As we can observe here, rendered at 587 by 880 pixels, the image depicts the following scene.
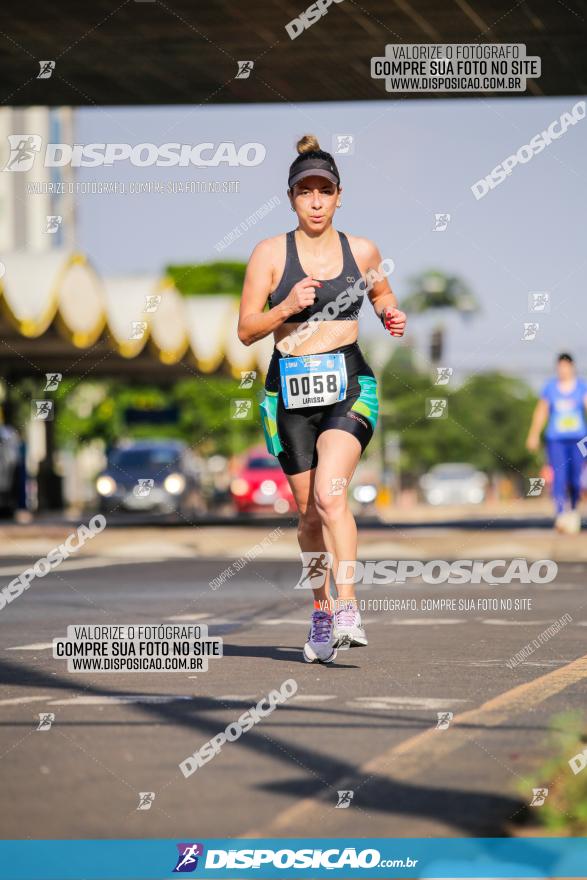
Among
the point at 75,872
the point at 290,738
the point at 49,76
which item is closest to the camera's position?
the point at 75,872

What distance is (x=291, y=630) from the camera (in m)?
8.88

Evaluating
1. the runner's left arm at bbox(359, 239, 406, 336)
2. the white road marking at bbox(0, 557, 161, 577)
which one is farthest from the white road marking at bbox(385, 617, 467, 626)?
the white road marking at bbox(0, 557, 161, 577)

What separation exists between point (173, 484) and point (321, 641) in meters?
27.5

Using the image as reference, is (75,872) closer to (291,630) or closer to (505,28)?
(291,630)

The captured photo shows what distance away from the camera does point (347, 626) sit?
704 centimetres

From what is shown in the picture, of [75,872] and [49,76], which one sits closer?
[75,872]

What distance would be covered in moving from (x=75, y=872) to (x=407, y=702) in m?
2.50

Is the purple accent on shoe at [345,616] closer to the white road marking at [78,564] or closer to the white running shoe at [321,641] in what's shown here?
the white running shoe at [321,641]

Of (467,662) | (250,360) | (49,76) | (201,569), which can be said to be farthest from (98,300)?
(467,662)

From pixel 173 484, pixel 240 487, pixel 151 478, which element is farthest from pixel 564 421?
pixel 240 487

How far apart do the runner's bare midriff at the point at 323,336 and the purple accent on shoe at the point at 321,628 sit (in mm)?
1061

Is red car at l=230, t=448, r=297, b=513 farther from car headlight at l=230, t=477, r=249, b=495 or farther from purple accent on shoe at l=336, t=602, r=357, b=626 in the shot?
purple accent on shoe at l=336, t=602, r=357, b=626

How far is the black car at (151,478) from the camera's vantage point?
34.6 metres

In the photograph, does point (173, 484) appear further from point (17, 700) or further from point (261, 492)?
point (17, 700)
